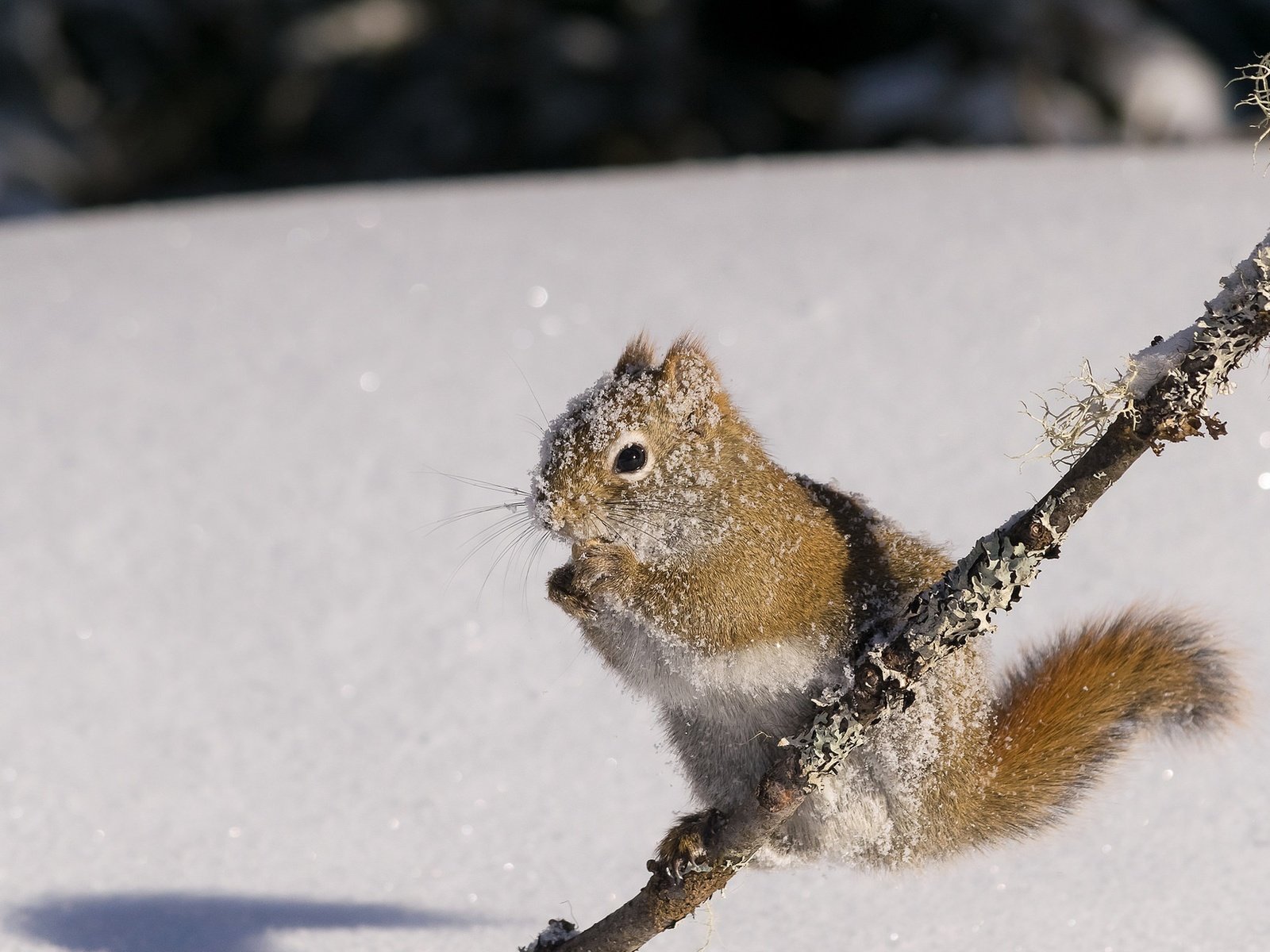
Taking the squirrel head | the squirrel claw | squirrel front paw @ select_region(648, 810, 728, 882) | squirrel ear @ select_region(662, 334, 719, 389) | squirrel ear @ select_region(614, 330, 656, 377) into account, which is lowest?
squirrel front paw @ select_region(648, 810, 728, 882)

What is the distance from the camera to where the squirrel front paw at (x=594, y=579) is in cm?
86

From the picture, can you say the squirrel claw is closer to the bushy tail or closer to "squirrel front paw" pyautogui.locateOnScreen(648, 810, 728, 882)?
"squirrel front paw" pyautogui.locateOnScreen(648, 810, 728, 882)

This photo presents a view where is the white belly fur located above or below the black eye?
below

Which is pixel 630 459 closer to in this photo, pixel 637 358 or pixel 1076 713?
pixel 637 358

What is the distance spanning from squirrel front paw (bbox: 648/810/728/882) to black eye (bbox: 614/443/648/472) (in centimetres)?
23

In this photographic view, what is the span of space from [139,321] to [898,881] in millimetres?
1743

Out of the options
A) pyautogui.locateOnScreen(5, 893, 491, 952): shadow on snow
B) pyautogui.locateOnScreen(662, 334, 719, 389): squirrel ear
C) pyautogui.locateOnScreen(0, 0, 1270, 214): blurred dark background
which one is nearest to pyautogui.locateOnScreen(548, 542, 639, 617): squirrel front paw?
pyautogui.locateOnScreen(662, 334, 719, 389): squirrel ear

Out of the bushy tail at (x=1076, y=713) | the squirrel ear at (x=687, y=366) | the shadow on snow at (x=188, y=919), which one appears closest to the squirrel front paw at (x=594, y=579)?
the squirrel ear at (x=687, y=366)

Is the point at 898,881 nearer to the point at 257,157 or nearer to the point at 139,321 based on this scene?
the point at 139,321

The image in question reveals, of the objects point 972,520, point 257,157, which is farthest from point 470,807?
point 257,157

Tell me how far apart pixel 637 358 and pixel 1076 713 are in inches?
15.4

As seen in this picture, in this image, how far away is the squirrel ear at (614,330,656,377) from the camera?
94cm

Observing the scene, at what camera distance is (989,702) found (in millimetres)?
919

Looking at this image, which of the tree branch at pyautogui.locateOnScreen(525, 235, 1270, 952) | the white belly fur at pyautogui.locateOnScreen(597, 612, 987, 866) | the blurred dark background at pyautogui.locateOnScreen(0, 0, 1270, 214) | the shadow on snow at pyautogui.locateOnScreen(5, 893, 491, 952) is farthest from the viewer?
the blurred dark background at pyautogui.locateOnScreen(0, 0, 1270, 214)
